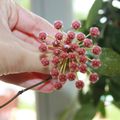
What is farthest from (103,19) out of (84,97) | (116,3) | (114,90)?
(84,97)

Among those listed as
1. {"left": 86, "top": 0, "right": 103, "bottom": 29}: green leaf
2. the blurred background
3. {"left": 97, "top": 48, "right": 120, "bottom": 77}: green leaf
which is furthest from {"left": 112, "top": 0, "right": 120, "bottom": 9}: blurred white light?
{"left": 97, "top": 48, "right": 120, "bottom": 77}: green leaf

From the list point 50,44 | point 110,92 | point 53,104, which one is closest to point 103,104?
point 110,92

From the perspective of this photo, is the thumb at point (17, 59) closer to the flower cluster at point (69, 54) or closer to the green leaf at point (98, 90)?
the flower cluster at point (69, 54)

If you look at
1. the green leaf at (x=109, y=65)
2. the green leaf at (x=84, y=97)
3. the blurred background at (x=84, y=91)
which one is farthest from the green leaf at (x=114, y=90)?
the green leaf at (x=109, y=65)

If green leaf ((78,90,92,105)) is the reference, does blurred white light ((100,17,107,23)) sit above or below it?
above

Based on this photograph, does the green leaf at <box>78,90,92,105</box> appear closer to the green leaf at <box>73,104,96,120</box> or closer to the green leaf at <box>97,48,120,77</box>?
the green leaf at <box>73,104,96,120</box>

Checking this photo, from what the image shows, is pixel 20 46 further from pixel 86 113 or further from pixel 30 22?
pixel 86 113

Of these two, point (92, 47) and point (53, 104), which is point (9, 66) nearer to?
point (92, 47)
